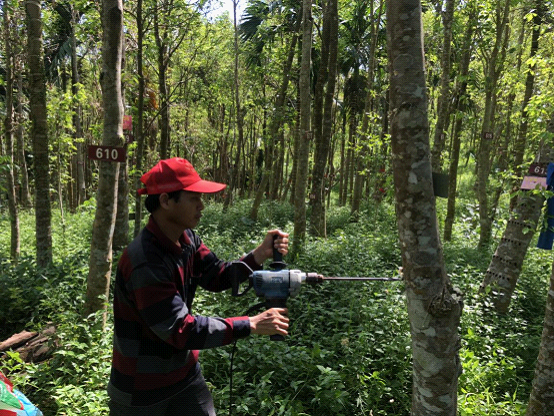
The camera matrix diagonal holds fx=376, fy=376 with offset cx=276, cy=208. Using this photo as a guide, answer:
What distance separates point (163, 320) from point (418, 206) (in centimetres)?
149

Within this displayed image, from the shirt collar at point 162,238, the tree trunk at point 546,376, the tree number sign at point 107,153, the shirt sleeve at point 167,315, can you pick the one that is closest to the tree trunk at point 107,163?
the tree number sign at point 107,153

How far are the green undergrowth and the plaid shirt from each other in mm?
526

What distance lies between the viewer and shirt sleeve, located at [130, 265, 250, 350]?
1873 mm

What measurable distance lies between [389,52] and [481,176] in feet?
24.5

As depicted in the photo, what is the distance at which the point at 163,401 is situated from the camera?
212 centimetres

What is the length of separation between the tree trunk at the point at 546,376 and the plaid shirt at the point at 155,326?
2159 mm

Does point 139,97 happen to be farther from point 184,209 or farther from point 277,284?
point 277,284

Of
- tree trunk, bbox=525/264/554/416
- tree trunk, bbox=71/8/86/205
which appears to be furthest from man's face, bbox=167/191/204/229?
tree trunk, bbox=71/8/86/205

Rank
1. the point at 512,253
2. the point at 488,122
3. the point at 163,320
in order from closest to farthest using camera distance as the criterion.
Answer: the point at 163,320, the point at 512,253, the point at 488,122

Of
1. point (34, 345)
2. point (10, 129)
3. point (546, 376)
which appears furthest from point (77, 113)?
point (546, 376)

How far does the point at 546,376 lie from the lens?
8.56ft

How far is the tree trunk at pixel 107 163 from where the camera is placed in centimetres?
416

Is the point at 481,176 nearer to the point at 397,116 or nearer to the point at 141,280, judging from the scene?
the point at 397,116

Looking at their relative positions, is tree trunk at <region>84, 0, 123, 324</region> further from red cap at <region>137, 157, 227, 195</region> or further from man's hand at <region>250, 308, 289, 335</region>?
man's hand at <region>250, 308, 289, 335</region>
